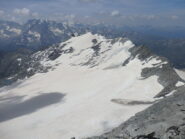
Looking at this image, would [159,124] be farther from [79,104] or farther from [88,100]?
[88,100]

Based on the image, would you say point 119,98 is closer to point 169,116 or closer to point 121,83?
point 121,83

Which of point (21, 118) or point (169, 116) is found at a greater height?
point (169, 116)

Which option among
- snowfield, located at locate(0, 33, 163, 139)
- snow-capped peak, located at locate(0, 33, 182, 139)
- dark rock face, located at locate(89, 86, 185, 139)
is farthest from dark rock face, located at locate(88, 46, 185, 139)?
snowfield, located at locate(0, 33, 163, 139)

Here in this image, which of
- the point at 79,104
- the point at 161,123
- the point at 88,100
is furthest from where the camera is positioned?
the point at 88,100

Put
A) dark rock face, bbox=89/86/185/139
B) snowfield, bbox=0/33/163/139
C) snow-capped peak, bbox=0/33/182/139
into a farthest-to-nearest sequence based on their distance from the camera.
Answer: snow-capped peak, bbox=0/33/182/139 → snowfield, bbox=0/33/163/139 → dark rock face, bbox=89/86/185/139

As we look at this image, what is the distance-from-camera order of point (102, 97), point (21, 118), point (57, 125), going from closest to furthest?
point (57, 125) → point (21, 118) → point (102, 97)

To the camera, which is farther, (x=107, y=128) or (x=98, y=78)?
(x=98, y=78)

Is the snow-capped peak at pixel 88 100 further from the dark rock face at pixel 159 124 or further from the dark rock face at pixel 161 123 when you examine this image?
the dark rock face at pixel 161 123

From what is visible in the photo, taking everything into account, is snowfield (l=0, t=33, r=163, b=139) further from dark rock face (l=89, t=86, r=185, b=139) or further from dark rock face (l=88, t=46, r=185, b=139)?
dark rock face (l=89, t=86, r=185, b=139)

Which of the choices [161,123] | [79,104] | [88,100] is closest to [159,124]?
[161,123]

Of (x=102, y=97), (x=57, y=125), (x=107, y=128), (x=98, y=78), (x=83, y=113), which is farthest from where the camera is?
(x=98, y=78)

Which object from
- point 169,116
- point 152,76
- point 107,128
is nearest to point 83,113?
point 107,128
